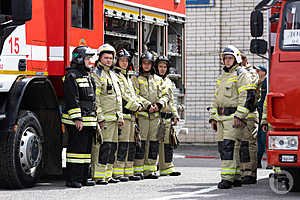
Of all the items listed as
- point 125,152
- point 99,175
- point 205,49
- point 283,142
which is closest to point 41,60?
point 99,175

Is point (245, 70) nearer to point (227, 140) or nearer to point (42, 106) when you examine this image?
point (227, 140)

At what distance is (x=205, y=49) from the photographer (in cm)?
1964

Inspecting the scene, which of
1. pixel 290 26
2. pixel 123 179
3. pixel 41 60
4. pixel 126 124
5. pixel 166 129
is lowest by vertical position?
pixel 123 179

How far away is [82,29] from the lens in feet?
36.0

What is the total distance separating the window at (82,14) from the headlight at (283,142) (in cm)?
335

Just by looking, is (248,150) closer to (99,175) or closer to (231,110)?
(231,110)

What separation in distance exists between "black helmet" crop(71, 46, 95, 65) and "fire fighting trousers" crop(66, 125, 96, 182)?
35.6 inches

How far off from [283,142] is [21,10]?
344 centimetres

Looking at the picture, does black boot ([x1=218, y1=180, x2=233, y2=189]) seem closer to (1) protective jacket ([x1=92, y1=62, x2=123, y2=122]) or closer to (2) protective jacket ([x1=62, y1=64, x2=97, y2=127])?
(1) protective jacket ([x1=92, y1=62, x2=123, y2=122])

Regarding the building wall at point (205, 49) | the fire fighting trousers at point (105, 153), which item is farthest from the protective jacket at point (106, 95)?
the building wall at point (205, 49)

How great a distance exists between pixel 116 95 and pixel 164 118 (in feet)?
4.81

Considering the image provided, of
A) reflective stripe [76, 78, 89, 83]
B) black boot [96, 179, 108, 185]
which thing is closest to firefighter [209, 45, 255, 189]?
black boot [96, 179, 108, 185]

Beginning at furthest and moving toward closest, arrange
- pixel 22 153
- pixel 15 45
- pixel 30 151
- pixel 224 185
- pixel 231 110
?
1. pixel 231 110
2. pixel 224 185
3. pixel 30 151
4. pixel 22 153
5. pixel 15 45

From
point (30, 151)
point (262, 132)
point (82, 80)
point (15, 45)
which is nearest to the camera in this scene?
point (15, 45)
